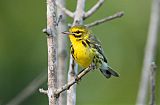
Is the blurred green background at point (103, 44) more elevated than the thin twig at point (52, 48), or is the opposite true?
the blurred green background at point (103, 44)

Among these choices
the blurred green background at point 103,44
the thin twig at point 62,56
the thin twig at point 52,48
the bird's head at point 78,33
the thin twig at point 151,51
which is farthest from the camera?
the blurred green background at point 103,44

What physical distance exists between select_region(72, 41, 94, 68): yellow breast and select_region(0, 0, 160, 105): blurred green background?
265 centimetres

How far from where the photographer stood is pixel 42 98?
17.4 feet

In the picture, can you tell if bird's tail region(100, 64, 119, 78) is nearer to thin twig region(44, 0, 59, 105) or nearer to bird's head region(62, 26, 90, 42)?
bird's head region(62, 26, 90, 42)

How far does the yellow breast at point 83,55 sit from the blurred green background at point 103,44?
265 cm

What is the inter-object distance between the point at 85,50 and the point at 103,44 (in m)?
3.25

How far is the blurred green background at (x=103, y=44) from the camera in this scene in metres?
5.46

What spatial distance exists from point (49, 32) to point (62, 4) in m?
0.56

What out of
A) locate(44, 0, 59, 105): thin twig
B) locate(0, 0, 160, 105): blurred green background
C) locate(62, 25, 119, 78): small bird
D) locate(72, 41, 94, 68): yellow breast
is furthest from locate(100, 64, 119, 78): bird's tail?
locate(0, 0, 160, 105): blurred green background

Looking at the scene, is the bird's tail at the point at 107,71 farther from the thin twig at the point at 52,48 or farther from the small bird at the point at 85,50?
the thin twig at the point at 52,48

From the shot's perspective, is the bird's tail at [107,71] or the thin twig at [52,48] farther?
the bird's tail at [107,71]

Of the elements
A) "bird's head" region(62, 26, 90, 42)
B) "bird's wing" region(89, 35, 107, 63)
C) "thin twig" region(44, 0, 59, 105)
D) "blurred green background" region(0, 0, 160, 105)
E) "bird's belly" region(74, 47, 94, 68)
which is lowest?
"thin twig" region(44, 0, 59, 105)

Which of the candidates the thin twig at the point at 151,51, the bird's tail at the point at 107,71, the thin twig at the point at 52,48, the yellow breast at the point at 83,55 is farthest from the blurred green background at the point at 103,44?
the thin twig at the point at 52,48

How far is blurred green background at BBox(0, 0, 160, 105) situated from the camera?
546 centimetres
